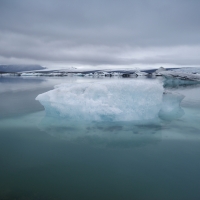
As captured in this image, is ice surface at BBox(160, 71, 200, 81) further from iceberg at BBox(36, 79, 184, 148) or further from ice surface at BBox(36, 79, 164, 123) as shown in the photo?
ice surface at BBox(36, 79, 164, 123)

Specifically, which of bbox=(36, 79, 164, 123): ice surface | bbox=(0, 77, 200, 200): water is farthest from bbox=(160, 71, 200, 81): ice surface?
bbox=(0, 77, 200, 200): water

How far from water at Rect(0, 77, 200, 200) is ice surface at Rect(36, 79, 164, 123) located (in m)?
0.49

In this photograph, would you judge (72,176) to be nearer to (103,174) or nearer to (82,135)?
(103,174)

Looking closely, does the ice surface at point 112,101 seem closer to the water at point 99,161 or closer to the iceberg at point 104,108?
the iceberg at point 104,108

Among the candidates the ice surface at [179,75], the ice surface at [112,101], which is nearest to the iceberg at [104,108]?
the ice surface at [112,101]

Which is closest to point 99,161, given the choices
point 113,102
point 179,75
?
point 113,102


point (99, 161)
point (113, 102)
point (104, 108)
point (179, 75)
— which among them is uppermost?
point (113, 102)

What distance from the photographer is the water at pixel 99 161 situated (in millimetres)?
2695

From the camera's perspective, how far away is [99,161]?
3.53m

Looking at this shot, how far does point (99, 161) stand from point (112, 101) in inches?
113

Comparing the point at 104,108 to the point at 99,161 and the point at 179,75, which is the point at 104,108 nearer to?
the point at 99,161

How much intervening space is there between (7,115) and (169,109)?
715 cm

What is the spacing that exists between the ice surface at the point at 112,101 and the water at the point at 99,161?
0.49 metres

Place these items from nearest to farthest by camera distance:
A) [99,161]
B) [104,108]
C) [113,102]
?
[99,161]
[104,108]
[113,102]
